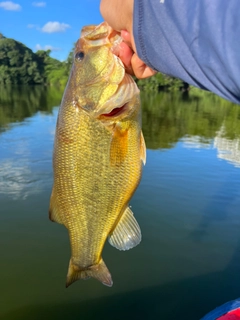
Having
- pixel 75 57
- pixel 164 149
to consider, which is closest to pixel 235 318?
pixel 75 57

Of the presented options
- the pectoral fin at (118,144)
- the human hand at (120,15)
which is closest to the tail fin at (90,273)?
the pectoral fin at (118,144)

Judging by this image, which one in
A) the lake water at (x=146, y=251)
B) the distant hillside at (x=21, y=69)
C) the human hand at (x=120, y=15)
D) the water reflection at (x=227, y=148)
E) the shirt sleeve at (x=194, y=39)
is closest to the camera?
the shirt sleeve at (x=194, y=39)

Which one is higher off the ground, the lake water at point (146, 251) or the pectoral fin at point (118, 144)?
the pectoral fin at point (118, 144)

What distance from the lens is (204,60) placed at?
0.95 m

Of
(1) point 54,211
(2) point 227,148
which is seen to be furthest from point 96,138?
(2) point 227,148

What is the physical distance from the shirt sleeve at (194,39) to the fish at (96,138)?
0.85 m

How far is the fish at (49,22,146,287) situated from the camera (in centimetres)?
202

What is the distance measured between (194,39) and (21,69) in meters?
90.0

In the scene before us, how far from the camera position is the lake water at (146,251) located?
475 centimetres

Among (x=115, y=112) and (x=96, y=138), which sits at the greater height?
(x=115, y=112)

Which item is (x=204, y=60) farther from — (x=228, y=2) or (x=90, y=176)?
(x=90, y=176)

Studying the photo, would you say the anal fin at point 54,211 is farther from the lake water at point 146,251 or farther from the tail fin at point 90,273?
the lake water at point 146,251

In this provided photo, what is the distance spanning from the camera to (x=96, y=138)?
2027 millimetres

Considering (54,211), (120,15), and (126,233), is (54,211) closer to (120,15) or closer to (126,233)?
(126,233)
